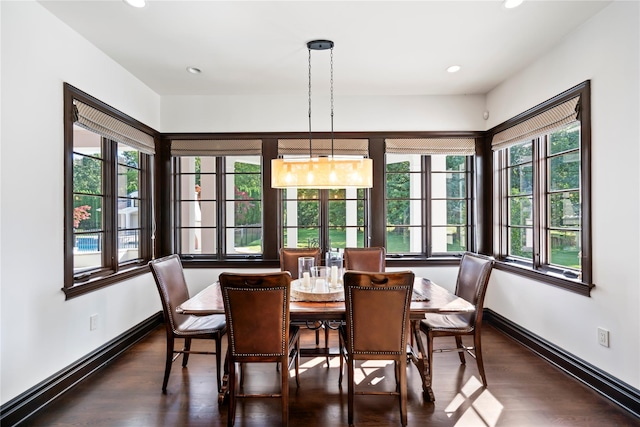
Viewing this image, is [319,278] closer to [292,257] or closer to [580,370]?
[292,257]

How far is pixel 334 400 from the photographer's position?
2.46 meters

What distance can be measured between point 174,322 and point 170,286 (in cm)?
28

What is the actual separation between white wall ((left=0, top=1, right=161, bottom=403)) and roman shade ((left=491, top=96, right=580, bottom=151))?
3.87 meters

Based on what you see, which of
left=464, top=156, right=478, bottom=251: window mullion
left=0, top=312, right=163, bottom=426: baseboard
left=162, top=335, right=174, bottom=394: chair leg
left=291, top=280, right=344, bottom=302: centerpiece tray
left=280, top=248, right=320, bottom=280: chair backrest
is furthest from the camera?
left=464, top=156, right=478, bottom=251: window mullion

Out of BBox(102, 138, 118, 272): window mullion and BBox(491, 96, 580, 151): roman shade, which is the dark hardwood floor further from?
BBox(491, 96, 580, 151): roman shade

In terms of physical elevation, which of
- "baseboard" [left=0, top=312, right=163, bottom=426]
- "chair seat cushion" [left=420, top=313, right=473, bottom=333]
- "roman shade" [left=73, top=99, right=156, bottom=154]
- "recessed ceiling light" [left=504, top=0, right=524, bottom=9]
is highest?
"recessed ceiling light" [left=504, top=0, right=524, bottom=9]

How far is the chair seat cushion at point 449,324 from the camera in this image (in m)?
2.62

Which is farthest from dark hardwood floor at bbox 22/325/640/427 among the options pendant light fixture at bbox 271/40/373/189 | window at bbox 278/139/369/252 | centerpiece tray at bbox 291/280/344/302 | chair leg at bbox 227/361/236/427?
window at bbox 278/139/369/252

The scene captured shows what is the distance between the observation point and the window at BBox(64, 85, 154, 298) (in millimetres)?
2711

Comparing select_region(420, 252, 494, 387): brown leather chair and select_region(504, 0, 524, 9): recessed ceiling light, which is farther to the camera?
select_region(420, 252, 494, 387): brown leather chair

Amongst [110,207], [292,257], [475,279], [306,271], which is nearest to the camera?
[306,271]

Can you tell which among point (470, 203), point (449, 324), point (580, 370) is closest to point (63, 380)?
point (449, 324)

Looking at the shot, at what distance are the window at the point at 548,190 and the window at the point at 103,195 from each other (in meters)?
3.84

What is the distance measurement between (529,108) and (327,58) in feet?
6.51
